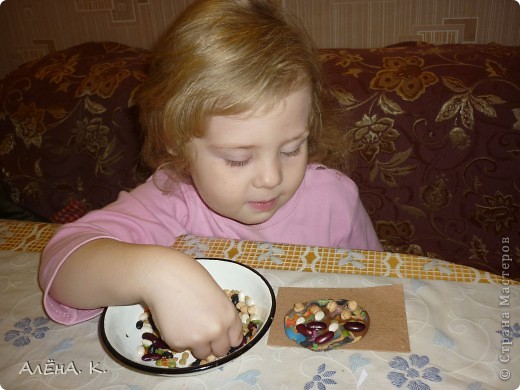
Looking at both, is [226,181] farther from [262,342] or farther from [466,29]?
[466,29]

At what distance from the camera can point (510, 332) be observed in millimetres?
638

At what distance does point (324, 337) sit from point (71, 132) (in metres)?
1.44

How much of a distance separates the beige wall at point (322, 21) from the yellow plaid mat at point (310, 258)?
1.24m

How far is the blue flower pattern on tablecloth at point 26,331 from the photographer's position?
2.35 ft

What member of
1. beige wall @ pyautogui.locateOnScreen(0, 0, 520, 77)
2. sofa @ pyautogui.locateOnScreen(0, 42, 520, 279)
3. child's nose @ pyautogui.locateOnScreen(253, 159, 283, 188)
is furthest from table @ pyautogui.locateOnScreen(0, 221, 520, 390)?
beige wall @ pyautogui.locateOnScreen(0, 0, 520, 77)

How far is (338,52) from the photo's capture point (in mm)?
1630

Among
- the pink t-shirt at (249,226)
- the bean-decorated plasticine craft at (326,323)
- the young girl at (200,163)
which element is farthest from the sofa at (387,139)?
the bean-decorated plasticine craft at (326,323)

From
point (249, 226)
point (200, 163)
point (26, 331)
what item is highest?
point (200, 163)

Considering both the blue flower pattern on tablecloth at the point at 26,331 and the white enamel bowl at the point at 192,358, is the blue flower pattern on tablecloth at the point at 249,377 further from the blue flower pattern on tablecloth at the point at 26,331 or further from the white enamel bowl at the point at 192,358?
the blue flower pattern on tablecloth at the point at 26,331

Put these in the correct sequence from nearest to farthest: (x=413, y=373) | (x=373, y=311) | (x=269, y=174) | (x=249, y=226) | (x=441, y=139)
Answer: (x=413, y=373) < (x=373, y=311) < (x=269, y=174) < (x=249, y=226) < (x=441, y=139)

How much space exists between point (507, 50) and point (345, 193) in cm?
80

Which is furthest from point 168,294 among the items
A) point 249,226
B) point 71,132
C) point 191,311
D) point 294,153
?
point 71,132

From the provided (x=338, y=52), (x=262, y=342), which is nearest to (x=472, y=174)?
(x=338, y=52)

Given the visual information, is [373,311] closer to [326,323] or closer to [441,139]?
[326,323]
